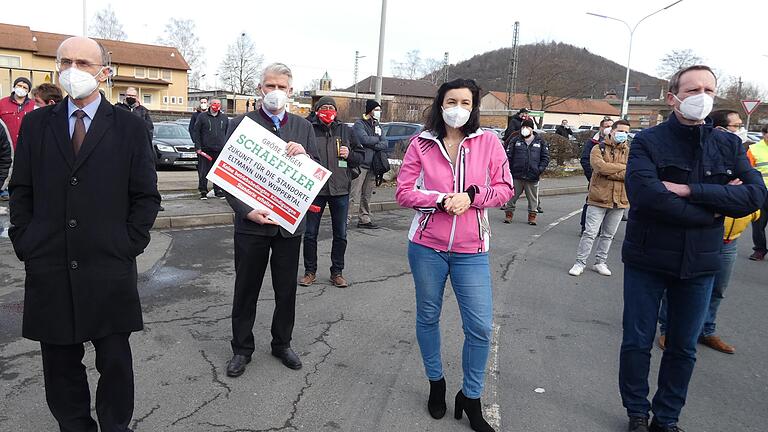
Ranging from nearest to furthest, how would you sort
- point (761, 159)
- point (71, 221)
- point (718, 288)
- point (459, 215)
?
point (71, 221) → point (459, 215) → point (718, 288) → point (761, 159)

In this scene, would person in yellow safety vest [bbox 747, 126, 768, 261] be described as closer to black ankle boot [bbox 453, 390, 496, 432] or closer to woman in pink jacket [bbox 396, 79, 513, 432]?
woman in pink jacket [bbox 396, 79, 513, 432]

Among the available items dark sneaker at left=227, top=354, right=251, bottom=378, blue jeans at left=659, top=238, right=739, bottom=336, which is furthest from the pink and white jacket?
blue jeans at left=659, top=238, right=739, bottom=336

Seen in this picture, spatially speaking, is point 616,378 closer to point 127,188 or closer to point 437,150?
point 437,150

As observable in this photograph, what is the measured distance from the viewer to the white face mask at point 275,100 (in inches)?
156

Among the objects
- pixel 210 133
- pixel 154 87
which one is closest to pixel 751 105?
pixel 210 133

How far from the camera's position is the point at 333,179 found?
6.23 meters

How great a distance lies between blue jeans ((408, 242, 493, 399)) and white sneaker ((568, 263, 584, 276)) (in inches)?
170

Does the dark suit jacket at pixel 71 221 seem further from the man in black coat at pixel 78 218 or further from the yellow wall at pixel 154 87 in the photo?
the yellow wall at pixel 154 87

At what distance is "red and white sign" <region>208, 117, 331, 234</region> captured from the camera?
13.0 ft

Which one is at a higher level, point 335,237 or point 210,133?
point 210,133

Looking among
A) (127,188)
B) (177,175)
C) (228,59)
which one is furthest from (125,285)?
(228,59)

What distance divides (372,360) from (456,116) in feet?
6.79

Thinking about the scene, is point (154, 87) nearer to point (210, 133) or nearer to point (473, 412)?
point (210, 133)

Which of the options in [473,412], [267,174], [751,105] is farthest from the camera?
[751,105]
